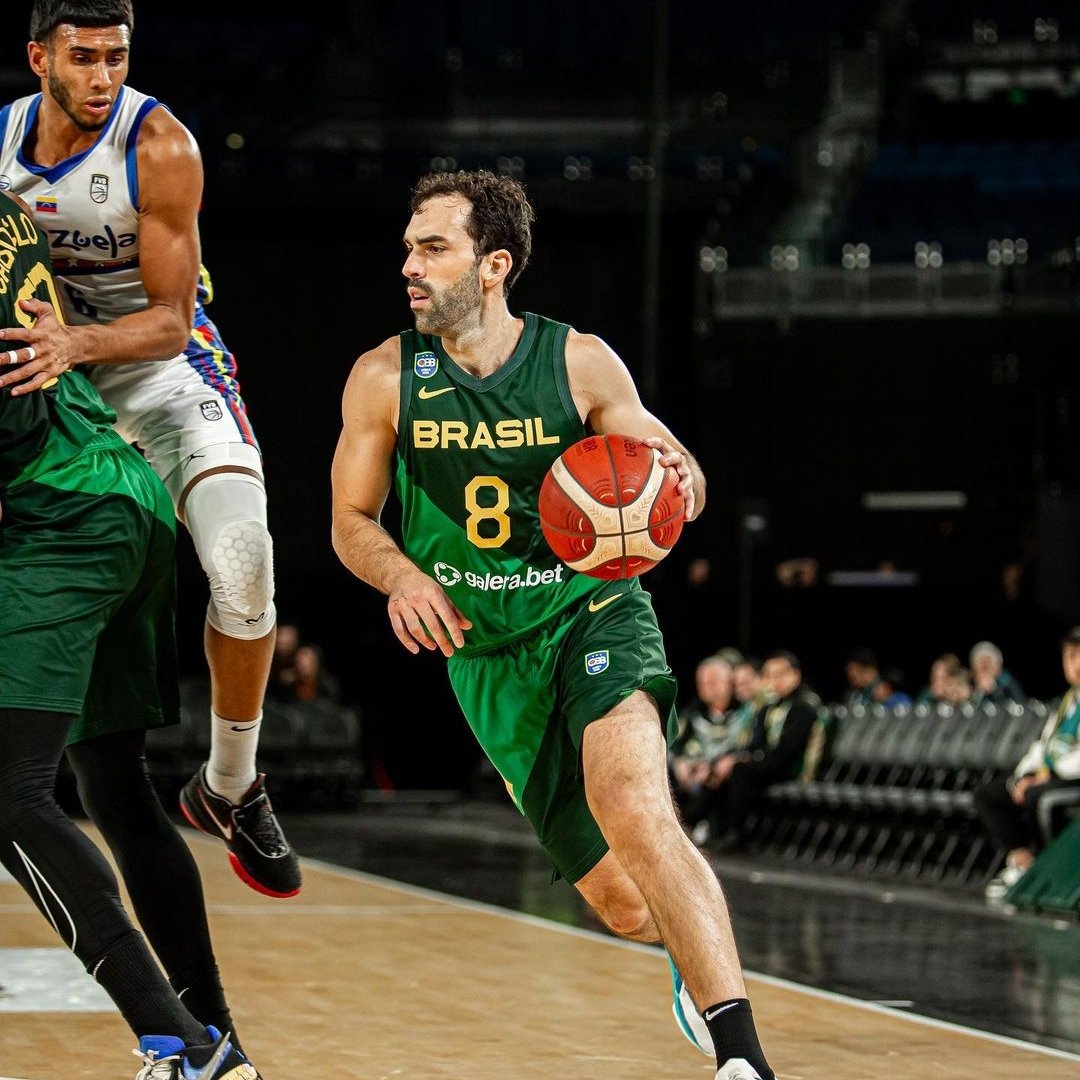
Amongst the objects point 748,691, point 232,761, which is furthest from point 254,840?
point 748,691

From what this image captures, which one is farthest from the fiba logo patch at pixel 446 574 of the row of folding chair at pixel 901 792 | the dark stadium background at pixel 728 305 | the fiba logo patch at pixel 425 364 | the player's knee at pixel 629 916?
the dark stadium background at pixel 728 305

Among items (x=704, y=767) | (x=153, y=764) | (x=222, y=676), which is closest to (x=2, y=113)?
(x=222, y=676)

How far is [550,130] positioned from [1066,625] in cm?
711

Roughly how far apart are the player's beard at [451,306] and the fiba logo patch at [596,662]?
74cm

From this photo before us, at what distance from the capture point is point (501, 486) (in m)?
3.89

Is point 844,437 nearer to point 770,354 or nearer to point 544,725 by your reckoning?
point 770,354

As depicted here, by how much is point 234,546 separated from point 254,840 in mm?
659

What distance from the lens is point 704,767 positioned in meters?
12.0

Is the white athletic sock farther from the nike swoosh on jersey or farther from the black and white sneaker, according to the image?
the nike swoosh on jersey

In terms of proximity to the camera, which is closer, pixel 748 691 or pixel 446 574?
pixel 446 574

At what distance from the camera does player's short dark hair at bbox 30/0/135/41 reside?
3592 mm

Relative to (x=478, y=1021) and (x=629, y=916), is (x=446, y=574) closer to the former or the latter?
(x=629, y=916)

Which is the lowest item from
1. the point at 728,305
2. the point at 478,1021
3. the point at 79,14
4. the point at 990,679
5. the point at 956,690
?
the point at 956,690

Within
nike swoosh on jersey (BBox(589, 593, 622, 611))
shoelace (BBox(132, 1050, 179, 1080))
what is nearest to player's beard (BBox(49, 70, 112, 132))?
nike swoosh on jersey (BBox(589, 593, 622, 611))
